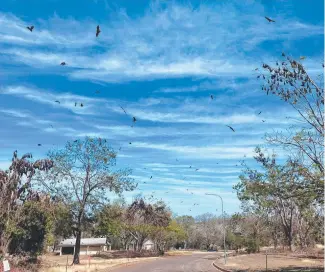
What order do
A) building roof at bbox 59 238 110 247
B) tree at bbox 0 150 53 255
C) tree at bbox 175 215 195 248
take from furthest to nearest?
tree at bbox 175 215 195 248 < building roof at bbox 59 238 110 247 < tree at bbox 0 150 53 255

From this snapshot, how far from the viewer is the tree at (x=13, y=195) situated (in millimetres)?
28734

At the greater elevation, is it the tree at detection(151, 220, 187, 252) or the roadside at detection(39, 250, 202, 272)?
the tree at detection(151, 220, 187, 252)

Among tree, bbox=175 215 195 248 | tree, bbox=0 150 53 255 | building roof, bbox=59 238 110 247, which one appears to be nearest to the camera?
tree, bbox=0 150 53 255

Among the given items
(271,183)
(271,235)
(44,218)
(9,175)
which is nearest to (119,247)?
(271,235)

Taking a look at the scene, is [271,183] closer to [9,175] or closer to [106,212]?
[9,175]

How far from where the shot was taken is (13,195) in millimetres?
29219

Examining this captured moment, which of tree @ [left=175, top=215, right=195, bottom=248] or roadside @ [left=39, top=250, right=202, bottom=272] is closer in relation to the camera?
roadside @ [left=39, top=250, right=202, bottom=272]

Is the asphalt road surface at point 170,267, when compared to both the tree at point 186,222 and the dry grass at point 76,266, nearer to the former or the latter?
the dry grass at point 76,266

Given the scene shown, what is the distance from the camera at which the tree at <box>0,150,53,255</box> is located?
2873 centimetres

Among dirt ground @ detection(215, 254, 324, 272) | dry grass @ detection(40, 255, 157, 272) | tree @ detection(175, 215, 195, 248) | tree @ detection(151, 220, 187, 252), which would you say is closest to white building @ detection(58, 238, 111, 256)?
tree @ detection(151, 220, 187, 252)

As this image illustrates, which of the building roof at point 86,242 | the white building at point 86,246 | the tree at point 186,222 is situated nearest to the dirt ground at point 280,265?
the white building at point 86,246

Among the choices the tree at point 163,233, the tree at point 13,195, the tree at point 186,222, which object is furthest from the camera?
the tree at point 186,222

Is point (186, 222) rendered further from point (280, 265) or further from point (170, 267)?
point (280, 265)

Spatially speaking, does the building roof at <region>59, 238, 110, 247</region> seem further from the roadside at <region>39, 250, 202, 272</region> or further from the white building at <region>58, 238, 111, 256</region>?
the roadside at <region>39, 250, 202, 272</region>
